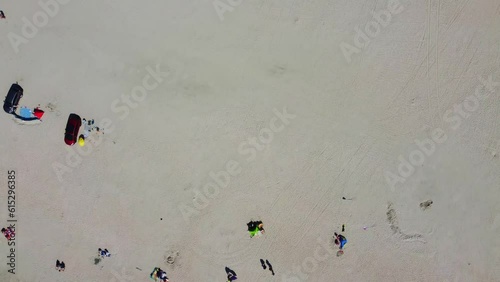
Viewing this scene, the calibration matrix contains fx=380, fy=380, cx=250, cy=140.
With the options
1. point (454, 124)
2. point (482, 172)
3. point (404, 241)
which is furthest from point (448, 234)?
point (454, 124)

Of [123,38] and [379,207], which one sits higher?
[123,38]

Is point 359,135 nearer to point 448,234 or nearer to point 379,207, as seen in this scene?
point 379,207

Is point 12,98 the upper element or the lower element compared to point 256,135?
lower

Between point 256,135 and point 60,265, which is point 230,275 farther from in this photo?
point 60,265
